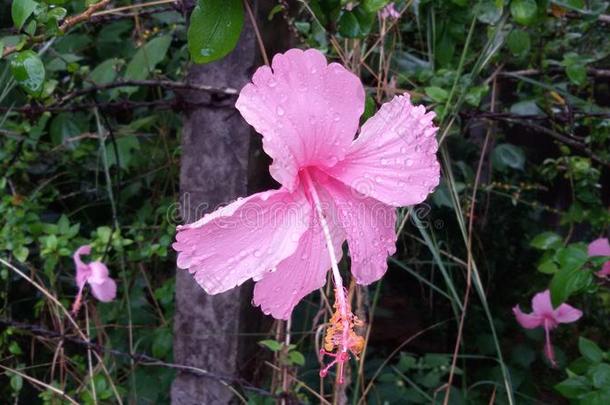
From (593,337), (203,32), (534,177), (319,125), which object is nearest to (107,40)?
(203,32)

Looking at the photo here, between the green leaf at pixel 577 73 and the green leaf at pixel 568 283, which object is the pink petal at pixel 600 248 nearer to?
the green leaf at pixel 568 283

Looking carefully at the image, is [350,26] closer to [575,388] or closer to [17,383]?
[575,388]

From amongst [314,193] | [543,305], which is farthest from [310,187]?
[543,305]

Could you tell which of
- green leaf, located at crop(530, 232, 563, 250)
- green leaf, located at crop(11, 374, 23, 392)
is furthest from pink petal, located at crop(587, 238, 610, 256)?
green leaf, located at crop(11, 374, 23, 392)

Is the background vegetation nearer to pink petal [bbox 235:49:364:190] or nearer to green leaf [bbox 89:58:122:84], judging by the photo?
green leaf [bbox 89:58:122:84]

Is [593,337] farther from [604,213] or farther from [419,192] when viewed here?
[419,192]

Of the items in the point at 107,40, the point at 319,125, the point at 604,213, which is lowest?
the point at 604,213
